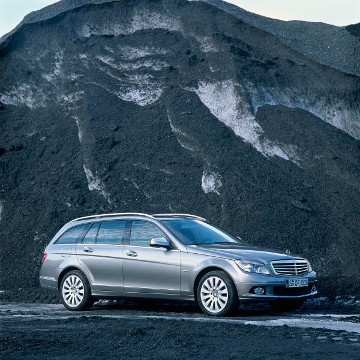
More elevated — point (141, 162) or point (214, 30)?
point (214, 30)

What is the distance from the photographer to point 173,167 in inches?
924

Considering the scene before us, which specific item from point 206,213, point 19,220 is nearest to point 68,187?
point 19,220

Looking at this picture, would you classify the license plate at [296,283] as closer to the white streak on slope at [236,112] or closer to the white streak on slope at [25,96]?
the white streak on slope at [236,112]

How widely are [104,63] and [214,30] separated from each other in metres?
4.15

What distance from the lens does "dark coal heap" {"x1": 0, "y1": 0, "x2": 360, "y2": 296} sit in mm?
20859

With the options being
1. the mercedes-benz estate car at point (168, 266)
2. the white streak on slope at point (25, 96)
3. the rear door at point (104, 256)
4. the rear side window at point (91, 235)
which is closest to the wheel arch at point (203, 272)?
the mercedes-benz estate car at point (168, 266)

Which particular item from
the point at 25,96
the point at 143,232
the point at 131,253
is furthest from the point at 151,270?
the point at 25,96

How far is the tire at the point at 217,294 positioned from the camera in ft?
39.4

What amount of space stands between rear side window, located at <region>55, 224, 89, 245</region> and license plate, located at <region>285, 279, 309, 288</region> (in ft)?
12.7

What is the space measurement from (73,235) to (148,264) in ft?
6.68

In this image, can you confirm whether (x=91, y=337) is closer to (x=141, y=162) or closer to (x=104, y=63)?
(x=141, y=162)

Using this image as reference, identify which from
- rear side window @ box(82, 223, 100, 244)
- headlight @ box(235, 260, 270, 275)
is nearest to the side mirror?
headlight @ box(235, 260, 270, 275)

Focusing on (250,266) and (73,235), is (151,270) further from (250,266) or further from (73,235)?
(73,235)

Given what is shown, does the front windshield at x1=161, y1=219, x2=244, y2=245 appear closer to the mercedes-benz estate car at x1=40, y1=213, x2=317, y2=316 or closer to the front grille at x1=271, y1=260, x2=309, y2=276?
the mercedes-benz estate car at x1=40, y1=213, x2=317, y2=316
